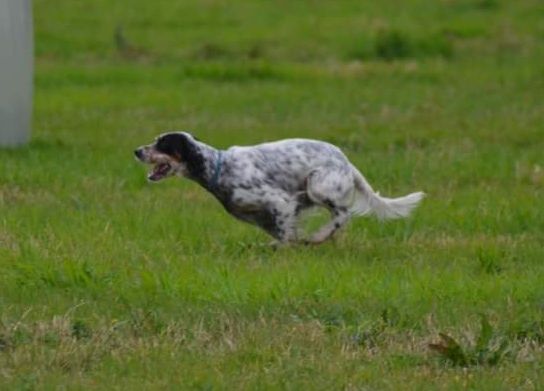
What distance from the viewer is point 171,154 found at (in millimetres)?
11633

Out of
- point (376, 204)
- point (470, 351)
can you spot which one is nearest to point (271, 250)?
point (376, 204)

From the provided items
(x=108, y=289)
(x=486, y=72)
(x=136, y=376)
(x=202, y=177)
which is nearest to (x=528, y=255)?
(x=202, y=177)

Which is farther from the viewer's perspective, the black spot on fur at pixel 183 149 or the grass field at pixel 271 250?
the black spot on fur at pixel 183 149

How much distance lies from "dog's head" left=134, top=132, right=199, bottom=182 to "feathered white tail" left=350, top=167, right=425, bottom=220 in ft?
4.06

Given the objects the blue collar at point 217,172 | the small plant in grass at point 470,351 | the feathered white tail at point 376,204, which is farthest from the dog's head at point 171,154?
the small plant in grass at point 470,351

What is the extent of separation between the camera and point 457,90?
22531 millimetres

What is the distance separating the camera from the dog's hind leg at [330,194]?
1177cm

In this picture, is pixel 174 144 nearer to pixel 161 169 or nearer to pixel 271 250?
pixel 161 169

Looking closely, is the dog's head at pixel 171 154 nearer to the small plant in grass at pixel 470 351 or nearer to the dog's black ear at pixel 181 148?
the dog's black ear at pixel 181 148

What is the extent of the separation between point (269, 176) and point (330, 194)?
424mm

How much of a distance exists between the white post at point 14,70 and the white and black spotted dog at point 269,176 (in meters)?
4.91

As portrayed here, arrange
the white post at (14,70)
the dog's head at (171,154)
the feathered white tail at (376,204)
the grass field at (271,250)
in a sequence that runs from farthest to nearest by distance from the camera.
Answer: the white post at (14,70)
the feathered white tail at (376,204)
the dog's head at (171,154)
the grass field at (271,250)

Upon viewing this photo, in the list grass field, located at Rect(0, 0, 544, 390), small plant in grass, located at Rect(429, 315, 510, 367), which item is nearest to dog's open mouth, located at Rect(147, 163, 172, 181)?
grass field, located at Rect(0, 0, 544, 390)

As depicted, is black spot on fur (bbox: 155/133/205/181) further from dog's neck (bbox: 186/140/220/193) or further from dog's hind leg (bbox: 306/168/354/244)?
dog's hind leg (bbox: 306/168/354/244)
